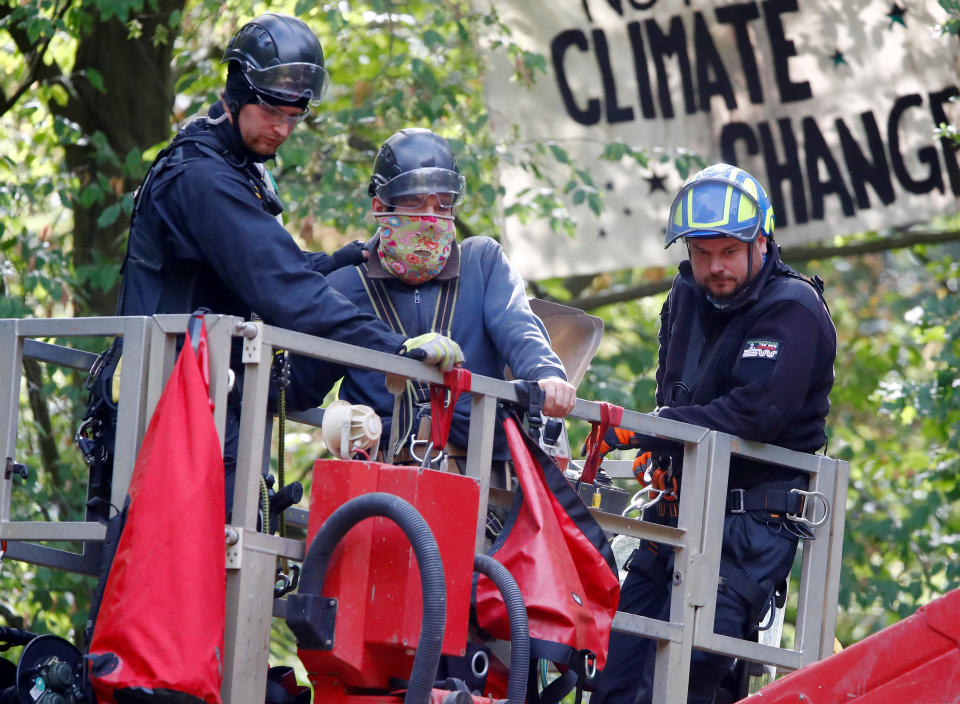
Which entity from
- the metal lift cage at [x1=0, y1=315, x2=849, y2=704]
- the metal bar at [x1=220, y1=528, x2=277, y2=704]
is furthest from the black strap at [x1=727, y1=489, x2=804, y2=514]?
the metal bar at [x1=220, y1=528, x2=277, y2=704]

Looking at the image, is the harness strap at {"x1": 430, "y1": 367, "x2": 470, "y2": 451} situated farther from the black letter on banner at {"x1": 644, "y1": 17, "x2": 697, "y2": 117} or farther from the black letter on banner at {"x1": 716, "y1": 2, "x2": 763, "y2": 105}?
the black letter on banner at {"x1": 716, "y1": 2, "x2": 763, "y2": 105}

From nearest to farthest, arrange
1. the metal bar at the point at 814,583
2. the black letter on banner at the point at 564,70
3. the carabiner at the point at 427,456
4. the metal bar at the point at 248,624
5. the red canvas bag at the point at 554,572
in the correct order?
the metal bar at the point at 248,624 < the red canvas bag at the point at 554,572 < the carabiner at the point at 427,456 < the metal bar at the point at 814,583 < the black letter on banner at the point at 564,70

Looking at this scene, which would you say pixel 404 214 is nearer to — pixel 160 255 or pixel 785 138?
pixel 160 255

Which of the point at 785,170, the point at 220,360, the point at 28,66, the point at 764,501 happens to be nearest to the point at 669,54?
the point at 785,170

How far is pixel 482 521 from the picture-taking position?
4.58m

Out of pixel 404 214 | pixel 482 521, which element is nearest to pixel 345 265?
pixel 404 214

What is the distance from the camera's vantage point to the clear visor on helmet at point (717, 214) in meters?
5.41

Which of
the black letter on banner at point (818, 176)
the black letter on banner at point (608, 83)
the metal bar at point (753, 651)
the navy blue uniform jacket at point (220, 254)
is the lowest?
the metal bar at point (753, 651)

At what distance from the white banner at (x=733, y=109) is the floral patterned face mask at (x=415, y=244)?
16.9 ft

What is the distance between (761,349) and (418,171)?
4.54 ft

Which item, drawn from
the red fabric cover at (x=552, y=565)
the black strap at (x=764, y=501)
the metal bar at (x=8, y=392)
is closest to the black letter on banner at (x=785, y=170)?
the black strap at (x=764, y=501)

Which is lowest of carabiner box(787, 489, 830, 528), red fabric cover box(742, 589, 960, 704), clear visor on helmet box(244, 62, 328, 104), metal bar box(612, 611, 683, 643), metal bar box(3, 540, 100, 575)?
metal bar box(612, 611, 683, 643)

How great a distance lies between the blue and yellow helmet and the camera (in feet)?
17.7

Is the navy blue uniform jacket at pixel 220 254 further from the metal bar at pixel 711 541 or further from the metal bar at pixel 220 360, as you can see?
the metal bar at pixel 711 541
